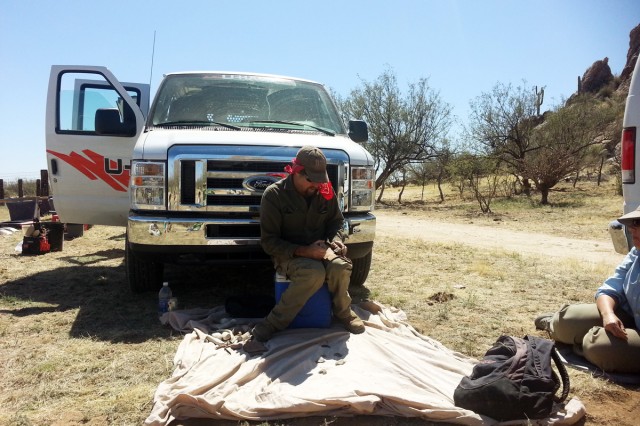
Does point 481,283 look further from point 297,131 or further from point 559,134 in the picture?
point 559,134

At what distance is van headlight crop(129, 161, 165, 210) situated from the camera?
439 centimetres

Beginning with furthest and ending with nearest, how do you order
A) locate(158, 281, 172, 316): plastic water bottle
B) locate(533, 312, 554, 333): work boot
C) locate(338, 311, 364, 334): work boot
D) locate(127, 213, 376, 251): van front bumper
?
locate(158, 281, 172, 316): plastic water bottle < locate(127, 213, 376, 251): van front bumper < locate(533, 312, 554, 333): work boot < locate(338, 311, 364, 334): work boot

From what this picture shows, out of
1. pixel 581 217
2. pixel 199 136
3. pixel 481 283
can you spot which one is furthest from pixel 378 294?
pixel 581 217

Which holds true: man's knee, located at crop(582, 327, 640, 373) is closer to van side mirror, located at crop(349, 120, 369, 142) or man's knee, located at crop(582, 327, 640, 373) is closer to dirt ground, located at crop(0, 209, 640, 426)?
dirt ground, located at crop(0, 209, 640, 426)

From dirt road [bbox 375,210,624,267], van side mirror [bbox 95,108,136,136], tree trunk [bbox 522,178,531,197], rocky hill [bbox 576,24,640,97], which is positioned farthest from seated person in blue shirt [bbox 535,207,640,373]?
rocky hill [bbox 576,24,640,97]

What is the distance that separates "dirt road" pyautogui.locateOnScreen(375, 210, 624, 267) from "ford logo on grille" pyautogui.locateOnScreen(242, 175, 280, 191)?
542 cm

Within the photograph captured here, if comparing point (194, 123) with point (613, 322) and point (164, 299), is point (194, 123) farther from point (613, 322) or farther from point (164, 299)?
point (613, 322)

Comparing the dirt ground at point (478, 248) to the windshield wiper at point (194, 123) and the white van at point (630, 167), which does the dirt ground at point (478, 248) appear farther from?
the windshield wiper at point (194, 123)

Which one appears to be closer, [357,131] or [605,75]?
[357,131]

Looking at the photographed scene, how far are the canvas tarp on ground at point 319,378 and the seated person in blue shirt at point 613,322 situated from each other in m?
0.66

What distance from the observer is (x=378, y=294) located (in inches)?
219

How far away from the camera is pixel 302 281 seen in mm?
3777

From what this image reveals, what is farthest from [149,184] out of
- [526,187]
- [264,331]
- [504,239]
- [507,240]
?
[526,187]

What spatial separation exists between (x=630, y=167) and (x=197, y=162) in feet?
11.3
